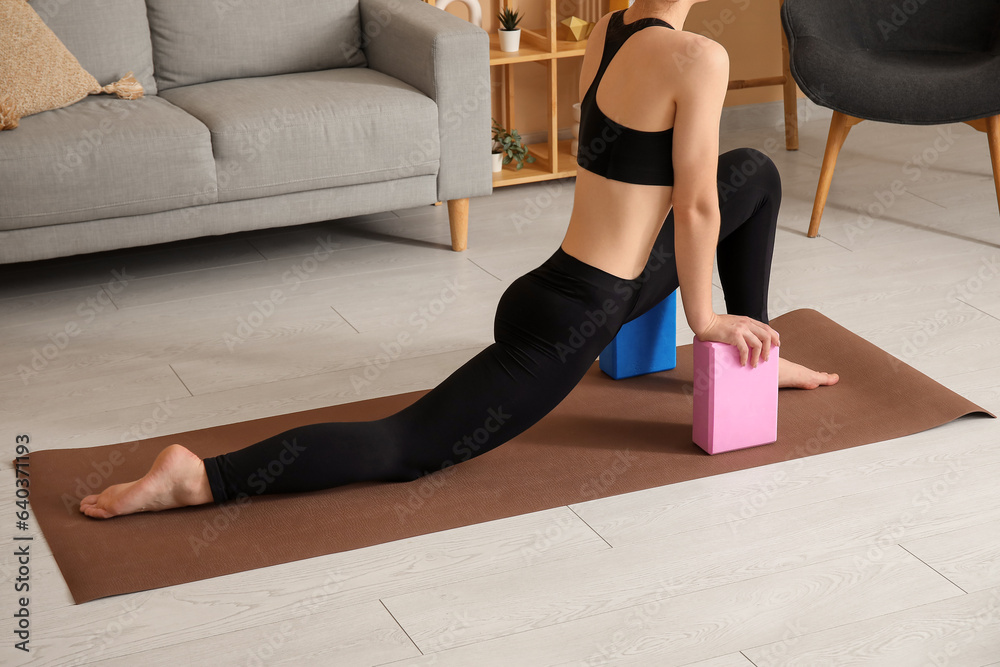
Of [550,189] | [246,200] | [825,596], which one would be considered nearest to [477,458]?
[825,596]

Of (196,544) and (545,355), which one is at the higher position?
(545,355)

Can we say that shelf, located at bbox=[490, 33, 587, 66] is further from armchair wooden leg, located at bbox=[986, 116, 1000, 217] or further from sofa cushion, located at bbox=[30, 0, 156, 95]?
armchair wooden leg, located at bbox=[986, 116, 1000, 217]

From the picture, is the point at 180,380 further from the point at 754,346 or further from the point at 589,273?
the point at 754,346

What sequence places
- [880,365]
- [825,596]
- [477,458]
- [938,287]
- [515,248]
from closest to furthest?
[825,596] → [477,458] → [880,365] → [938,287] → [515,248]

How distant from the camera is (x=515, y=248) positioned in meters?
3.26

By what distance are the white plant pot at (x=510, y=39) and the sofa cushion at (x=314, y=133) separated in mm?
596

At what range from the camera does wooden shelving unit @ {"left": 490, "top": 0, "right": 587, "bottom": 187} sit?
358cm

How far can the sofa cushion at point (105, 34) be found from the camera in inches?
121

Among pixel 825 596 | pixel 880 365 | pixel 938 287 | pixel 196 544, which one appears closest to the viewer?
pixel 825 596

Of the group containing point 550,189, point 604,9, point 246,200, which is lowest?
point 550,189

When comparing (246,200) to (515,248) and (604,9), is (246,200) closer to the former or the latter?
(515,248)

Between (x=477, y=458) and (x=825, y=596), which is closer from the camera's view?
(x=825, y=596)

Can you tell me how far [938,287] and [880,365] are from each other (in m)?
0.59

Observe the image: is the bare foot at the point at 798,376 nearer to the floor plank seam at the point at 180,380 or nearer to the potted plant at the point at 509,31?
the floor plank seam at the point at 180,380
